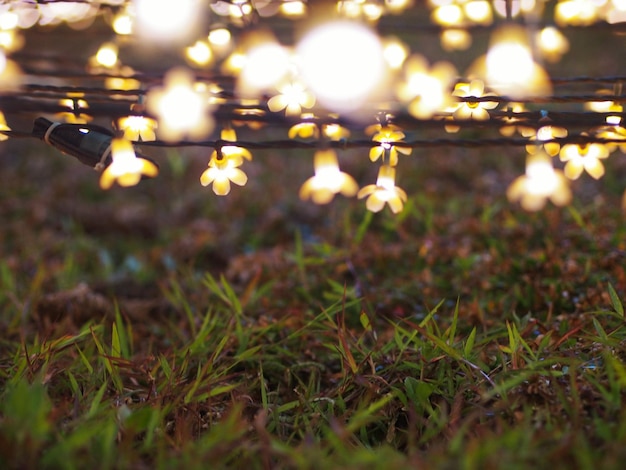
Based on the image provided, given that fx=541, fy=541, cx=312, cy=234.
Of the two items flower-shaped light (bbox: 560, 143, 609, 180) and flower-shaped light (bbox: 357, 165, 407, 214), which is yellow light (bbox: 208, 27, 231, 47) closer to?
flower-shaped light (bbox: 357, 165, 407, 214)

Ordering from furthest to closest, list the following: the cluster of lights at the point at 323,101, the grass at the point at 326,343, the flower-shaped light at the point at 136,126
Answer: the flower-shaped light at the point at 136,126, the cluster of lights at the point at 323,101, the grass at the point at 326,343

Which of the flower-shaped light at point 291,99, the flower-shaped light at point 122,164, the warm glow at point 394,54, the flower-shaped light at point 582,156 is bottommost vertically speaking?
the flower-shaped light at point 122,164

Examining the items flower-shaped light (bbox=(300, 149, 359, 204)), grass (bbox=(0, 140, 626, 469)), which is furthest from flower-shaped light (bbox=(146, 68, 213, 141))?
grass (bbox=(0, 140, 626, 469))

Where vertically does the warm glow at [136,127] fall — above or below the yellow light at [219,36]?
below

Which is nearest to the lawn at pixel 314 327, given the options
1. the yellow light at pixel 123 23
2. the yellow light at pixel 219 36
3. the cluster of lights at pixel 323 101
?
the cluster of lights at pixel 323 101

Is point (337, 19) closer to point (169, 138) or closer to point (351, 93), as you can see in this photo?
point (351, 93)

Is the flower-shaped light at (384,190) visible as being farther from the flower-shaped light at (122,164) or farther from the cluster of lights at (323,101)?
the flower-shaped light at (122,164)
